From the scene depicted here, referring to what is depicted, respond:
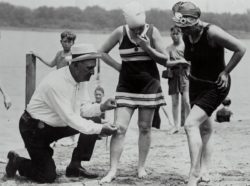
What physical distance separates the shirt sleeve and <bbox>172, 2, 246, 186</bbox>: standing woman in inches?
36.6

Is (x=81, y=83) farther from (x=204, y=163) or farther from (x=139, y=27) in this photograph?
(x=204, y=163)

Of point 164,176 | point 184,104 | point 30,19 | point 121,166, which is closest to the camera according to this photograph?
point 164,176

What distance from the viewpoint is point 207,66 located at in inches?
235

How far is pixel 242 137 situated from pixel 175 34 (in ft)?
6.45

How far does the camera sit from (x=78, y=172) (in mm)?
6504

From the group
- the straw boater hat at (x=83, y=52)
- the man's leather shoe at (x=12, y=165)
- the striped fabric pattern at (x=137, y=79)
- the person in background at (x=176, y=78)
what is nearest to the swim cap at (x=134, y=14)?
the striped fabric pattern at (x=137, y=79)

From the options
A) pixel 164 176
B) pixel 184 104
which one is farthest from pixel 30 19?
pixel 164 176

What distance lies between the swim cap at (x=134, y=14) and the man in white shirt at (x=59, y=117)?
467 millimetres

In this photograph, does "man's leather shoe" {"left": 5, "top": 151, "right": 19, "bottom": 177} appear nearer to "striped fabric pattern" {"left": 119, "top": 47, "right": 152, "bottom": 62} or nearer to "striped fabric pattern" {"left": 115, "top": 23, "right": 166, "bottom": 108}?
"striped fabric pattern" {"left": 115, "top": 23, "right": 166, "bottom": 108}

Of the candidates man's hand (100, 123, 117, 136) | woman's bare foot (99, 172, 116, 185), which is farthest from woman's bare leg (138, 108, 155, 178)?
man's hand (100, 123, 117, 136)

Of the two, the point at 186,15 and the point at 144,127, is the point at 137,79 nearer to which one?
the point at 144,127

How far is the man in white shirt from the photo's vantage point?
6027mm

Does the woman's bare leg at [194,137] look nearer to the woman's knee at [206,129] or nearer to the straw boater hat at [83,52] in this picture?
the woman's knee at [206,129]

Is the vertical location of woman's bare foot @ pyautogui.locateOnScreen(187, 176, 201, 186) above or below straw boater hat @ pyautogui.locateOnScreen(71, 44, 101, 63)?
below
